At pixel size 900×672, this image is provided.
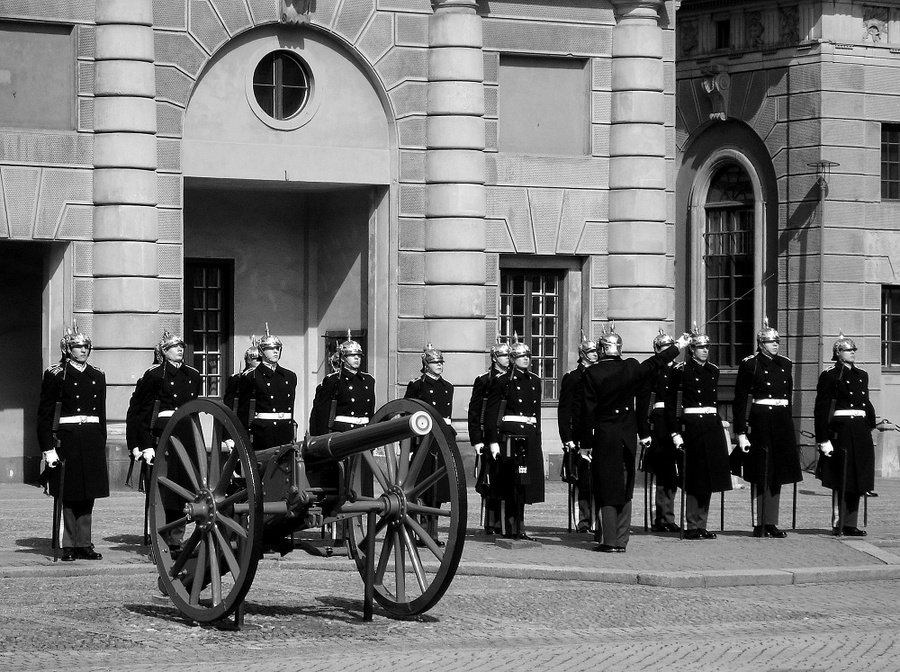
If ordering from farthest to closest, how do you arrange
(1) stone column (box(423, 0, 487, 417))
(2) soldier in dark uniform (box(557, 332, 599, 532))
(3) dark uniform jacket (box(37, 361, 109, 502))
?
(1) stone column (box(423, 0, 487, 417)) → (2) soldier in dark uniform (box(557, 332, 599, 532)) → (3) dark uniform jacket (box(37, 361, 109, 502))

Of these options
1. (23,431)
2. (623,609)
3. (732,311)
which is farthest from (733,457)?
(732,311)

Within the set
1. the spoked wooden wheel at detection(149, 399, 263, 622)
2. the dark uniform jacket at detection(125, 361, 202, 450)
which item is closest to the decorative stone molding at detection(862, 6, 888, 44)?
the dark uniform jacket at detection(125, 361, 202, 450)

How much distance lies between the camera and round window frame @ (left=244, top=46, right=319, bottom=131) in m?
20.8

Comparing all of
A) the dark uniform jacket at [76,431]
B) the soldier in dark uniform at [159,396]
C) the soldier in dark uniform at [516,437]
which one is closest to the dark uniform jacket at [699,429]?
the soldier in dark uniform at [516,437]

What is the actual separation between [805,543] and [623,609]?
164 inches

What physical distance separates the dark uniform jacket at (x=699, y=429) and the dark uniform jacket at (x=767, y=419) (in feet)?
0.73

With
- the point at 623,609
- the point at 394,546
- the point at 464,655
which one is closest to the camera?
the point at 464,655

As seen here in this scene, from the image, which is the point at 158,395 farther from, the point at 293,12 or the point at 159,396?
the point at 293,12

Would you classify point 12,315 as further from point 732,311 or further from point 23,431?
point 732,311

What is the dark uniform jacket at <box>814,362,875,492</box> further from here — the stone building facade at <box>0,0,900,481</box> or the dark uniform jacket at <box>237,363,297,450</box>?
the stone building facade at <box>0,0,900,481</box>

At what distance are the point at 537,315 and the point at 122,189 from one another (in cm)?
551

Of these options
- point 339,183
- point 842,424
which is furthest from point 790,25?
point 842,424

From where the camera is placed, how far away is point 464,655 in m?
9.58

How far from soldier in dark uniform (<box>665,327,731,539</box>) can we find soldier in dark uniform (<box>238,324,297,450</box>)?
3.46 metres
